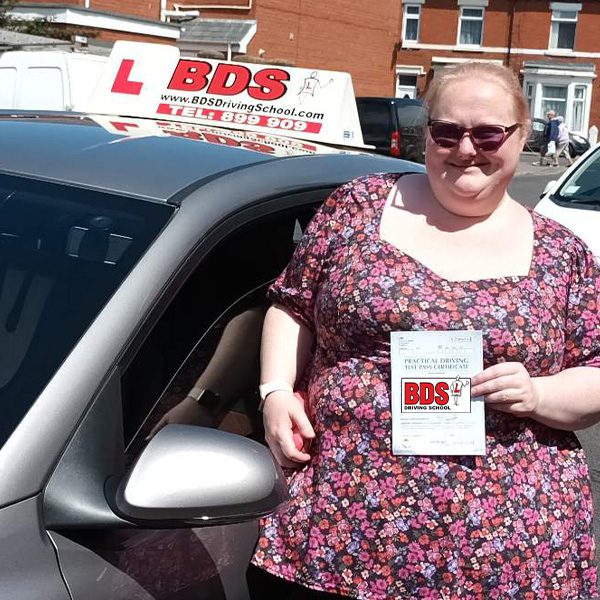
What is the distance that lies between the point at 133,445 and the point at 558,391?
856 mm

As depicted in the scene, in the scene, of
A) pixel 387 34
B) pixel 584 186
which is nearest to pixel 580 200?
pixel 584 186

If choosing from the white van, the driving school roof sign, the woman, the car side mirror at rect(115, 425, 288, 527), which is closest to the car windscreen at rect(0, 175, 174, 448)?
the car side mirror at rect(115, 425, 288, 527)

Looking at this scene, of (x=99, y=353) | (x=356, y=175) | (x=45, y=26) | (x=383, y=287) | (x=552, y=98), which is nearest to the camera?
(x=99, y=353)

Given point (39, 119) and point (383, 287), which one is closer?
point (383, 287)

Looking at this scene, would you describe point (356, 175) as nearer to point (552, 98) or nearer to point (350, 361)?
point (350, 361)

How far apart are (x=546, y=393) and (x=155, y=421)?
2.62 ft

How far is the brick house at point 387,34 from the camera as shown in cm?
2734

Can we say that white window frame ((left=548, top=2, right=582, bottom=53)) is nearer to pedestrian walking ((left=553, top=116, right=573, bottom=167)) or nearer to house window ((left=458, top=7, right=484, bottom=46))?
house window ((left=458, top=7, right=484, bottom=46))

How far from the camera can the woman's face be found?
7.14ft

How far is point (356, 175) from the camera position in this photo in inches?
111

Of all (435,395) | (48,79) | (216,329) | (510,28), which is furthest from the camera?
(510,28)

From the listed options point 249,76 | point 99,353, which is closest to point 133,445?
point 99,353

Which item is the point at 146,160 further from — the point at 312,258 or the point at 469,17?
the point at 469,17

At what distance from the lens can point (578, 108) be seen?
46.9 meters
